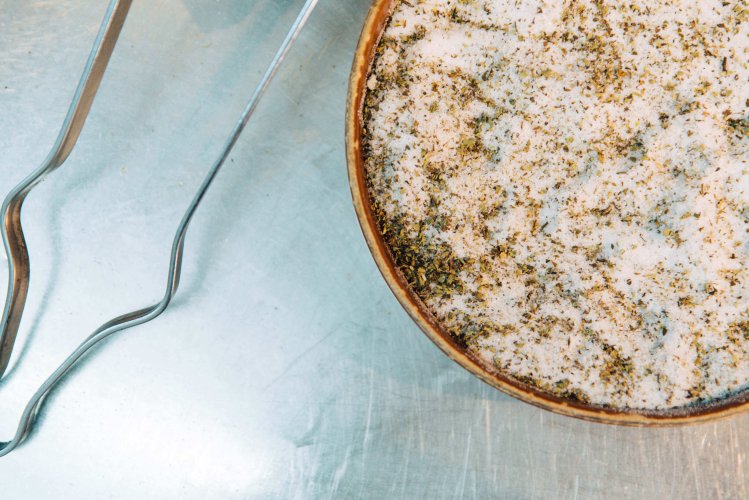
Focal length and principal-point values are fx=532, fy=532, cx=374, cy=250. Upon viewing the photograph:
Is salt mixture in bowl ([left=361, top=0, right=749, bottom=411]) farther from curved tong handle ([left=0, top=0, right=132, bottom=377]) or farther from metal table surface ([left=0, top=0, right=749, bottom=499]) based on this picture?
curved tong handle ([left=0, top=0, right=132, bottom=377])

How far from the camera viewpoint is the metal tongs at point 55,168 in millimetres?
499

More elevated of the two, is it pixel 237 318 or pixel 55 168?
pixel 55 168

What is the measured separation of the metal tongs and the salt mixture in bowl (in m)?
0.12

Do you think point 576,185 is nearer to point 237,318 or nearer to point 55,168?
point 237,318

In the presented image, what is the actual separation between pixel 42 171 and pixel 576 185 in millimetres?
514

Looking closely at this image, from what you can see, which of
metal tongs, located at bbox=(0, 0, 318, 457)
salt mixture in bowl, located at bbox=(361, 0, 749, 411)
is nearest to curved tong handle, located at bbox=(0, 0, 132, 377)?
metal tongs, located at bbox=(0, 0, 318, 457)

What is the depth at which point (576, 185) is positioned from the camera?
1.63 feet

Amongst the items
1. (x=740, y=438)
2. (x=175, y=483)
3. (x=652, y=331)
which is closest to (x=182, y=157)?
(x=175, y=483)

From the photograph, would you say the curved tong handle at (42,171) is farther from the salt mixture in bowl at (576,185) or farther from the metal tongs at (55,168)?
the salt mixture in bowl at (576,185)

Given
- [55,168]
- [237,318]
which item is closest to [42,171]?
[55,168]

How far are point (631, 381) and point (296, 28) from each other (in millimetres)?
454

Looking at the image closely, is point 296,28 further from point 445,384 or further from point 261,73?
point 445,384

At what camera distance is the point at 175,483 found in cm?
61

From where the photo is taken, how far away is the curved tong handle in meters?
0.50
